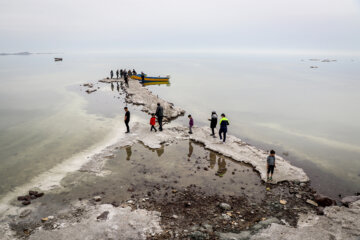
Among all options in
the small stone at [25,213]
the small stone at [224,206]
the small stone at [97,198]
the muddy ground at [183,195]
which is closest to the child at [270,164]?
the muddy ground at [183,195]

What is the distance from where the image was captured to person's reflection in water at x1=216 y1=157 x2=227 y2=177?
12.2 metres

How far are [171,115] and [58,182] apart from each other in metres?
14.3

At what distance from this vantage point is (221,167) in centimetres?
1283

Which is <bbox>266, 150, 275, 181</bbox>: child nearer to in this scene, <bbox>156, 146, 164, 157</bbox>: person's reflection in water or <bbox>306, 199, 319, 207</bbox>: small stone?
<bbox>306, 199, 319, 207</bbox>: small stone

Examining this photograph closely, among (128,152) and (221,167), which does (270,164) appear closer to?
(221,167)

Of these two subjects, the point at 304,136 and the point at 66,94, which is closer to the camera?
the point at 304,136

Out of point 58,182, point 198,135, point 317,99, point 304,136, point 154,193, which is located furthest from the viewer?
point 317,99

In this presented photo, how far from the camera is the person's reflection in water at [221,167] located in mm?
12156

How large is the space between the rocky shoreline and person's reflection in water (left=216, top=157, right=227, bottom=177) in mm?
56

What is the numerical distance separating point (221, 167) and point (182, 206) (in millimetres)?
4400

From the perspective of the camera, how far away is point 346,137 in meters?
20.6

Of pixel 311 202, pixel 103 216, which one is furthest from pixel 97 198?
pixel 311 202

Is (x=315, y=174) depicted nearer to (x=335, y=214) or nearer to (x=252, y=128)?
(x=335, y=214)

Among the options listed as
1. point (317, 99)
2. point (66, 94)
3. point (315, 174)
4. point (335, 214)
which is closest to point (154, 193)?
point (335, 214)
